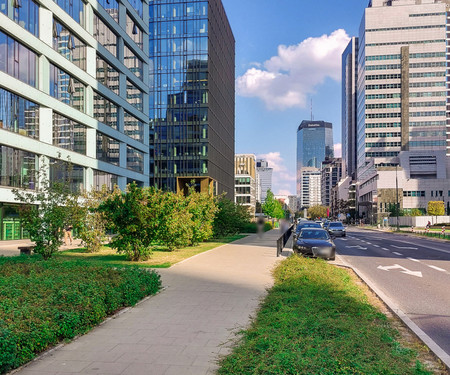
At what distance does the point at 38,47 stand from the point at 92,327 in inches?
1232

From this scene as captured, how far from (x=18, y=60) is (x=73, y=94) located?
303 inches

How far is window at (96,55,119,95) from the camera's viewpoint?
42094mm

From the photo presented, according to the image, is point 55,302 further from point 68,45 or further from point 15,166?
point 68,45

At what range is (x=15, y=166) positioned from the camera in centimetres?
2973

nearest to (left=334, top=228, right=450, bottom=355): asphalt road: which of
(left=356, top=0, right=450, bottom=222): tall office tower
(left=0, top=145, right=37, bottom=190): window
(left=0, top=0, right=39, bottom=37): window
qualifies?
(left=0, top=145, right=37, bottom=190): window

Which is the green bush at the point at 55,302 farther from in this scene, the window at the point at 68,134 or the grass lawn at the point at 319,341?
the window at the point at 68,134

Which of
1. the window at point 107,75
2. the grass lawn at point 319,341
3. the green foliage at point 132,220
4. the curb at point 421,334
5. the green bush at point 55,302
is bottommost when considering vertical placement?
the curb at point 421,334

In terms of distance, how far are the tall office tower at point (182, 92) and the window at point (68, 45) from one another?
3446cm

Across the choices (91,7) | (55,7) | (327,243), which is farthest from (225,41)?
(327,243)

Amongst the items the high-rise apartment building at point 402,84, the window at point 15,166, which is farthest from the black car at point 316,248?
the high-rise apartment building at point 402,84

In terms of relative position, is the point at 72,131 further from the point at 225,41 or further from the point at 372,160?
the point at 372,160

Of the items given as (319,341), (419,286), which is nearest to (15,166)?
(419,286)

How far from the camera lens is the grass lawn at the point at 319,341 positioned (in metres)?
4.62

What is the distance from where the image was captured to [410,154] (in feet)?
344
